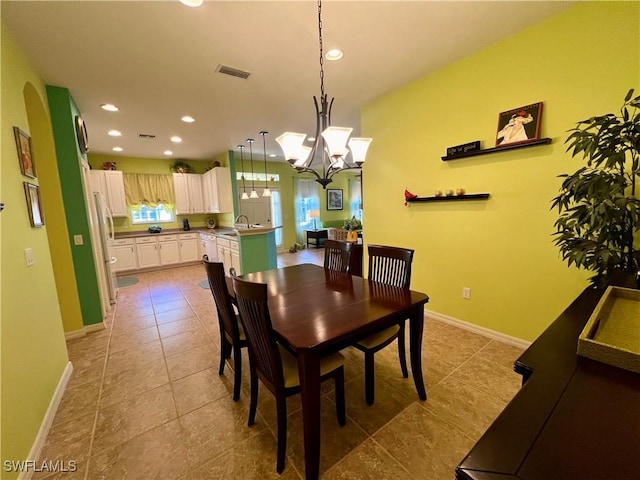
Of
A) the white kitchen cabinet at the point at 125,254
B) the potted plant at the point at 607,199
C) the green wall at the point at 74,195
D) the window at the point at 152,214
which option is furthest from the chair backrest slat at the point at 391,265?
the window at the point at 152,214

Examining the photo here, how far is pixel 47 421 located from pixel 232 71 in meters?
3.12

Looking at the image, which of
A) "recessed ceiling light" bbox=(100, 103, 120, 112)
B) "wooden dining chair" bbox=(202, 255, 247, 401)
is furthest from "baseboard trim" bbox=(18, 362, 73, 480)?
"recessed ceiling light" bbox=(100, 103, 120, 112)

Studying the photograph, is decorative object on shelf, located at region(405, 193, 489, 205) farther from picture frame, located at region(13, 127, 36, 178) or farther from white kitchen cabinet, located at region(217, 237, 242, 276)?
picture frame, located at region(13, 127, 36, 178)

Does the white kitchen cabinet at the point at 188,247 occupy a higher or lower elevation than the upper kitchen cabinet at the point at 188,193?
lower

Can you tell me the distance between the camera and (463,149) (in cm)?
262

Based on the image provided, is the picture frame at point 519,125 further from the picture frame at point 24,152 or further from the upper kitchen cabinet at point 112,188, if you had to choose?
the upper kitchen cabinet at point 112,188

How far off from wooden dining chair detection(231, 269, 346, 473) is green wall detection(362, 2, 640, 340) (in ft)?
6.27

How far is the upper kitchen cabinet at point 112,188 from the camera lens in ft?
18.2

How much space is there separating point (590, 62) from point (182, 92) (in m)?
3.72

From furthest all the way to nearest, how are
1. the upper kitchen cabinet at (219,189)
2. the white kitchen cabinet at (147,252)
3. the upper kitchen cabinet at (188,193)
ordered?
1. the upper kitchen cabinet at (188,193)
2. the upper kitchen cabinet at (219,189)
3. the white kitchen cabinet at (147,252)

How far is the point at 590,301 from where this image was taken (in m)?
1.38

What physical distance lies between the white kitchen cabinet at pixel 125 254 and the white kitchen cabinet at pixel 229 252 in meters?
2.11

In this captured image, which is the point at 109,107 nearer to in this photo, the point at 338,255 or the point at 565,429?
the point at 338,255

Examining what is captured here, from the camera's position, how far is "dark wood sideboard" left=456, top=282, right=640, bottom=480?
0.54m
